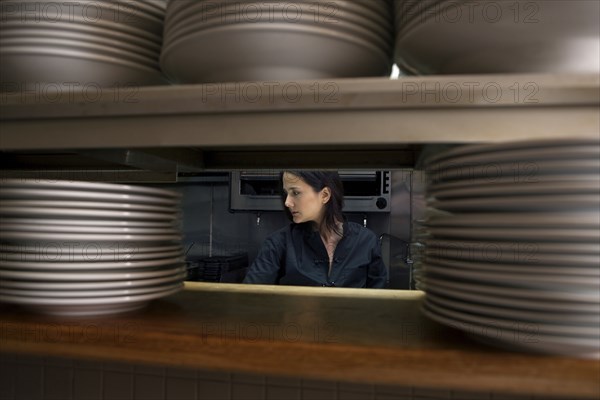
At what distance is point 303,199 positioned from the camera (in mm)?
2355

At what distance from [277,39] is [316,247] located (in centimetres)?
191

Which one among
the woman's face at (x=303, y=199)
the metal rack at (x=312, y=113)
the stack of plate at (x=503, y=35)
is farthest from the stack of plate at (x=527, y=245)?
the woman's face at (x=303, y=199)

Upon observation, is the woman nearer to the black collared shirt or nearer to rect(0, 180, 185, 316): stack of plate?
the black collared shirt

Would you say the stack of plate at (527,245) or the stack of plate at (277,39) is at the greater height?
the stack of plate at (277,39)

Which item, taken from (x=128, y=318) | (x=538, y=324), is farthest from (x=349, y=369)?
(x=128, y=318)

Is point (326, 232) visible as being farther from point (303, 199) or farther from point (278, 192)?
point (278, 192)

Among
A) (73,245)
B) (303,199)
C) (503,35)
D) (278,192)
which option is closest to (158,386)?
(73,245)

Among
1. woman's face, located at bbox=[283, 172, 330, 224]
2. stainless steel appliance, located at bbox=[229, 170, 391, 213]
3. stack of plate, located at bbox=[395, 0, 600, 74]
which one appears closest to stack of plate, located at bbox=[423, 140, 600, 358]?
stack of plate, located at bbox=[395, 0, 600, 74]

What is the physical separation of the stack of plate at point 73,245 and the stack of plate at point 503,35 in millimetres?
380

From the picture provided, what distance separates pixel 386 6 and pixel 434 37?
104 mm

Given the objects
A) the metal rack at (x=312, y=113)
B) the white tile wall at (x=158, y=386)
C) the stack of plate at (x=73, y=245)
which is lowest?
the white tile wall at (x=158, y=386)

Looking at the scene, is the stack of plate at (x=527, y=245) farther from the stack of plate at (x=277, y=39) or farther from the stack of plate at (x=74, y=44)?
the stack of plate at (x=74, y=44)

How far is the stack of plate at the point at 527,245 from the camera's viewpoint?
42 centimetres

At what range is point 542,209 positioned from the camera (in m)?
0.44
